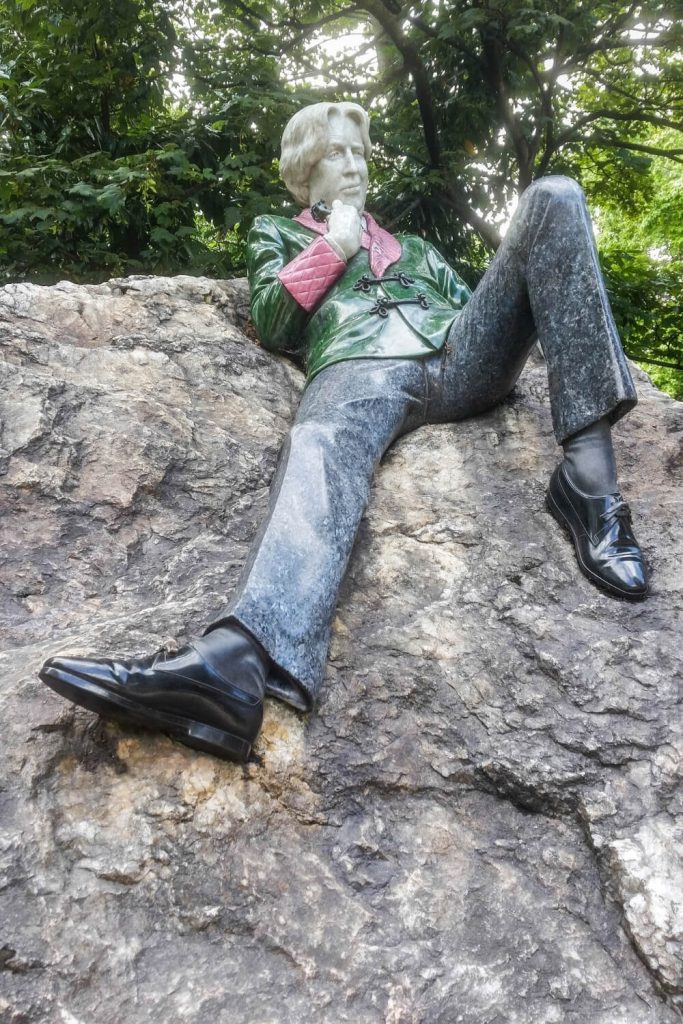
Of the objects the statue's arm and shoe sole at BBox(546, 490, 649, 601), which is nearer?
shoe sole at BBox(546, 490, 649, 601)

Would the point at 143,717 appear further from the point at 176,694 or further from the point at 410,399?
the point at 410,399

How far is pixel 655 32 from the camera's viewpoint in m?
5.34

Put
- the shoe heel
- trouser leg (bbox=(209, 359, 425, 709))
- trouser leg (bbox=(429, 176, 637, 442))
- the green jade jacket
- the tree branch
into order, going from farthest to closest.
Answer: the tree branch, the green jade jacket, trouser leg (bbox=(429, 176, 637, 442)), trouser leg (bbox=(209, 359, 425, 709)), the shoe heel

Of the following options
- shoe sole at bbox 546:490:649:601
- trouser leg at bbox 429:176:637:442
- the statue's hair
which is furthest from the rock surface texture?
the statue's hair

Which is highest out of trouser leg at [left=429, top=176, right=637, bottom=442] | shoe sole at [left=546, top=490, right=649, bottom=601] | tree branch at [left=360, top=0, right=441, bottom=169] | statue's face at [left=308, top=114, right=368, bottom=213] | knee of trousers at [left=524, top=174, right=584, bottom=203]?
tree branch at [left=360, top=0, right=441, bottom=169]

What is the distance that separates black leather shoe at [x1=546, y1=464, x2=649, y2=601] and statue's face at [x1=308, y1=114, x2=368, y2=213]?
170 cm

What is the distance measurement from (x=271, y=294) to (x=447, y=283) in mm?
742

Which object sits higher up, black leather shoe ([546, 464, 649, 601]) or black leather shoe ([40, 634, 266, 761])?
black leather shoe ([546, 464, 649, 601])

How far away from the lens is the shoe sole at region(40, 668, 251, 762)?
1.60 metres

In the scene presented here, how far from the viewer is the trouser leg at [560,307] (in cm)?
235

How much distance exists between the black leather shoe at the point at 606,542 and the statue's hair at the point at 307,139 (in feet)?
6.19

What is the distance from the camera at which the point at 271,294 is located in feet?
10.1

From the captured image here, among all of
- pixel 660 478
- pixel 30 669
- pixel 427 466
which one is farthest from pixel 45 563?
pixel 660 478

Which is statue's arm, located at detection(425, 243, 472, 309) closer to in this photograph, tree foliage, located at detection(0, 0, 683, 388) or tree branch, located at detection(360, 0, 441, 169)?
tree foliage, located at detection(0, 0, 683, 388)
